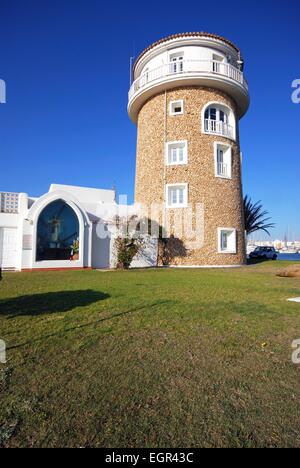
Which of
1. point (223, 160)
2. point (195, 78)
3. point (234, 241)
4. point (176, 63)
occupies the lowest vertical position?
point (234, 241)

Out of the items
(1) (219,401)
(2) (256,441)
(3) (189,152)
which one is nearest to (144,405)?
(1) (219,401)

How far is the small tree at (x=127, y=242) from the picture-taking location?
16156 millimetres

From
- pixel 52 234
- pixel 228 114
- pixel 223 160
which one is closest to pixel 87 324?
pixel 52 234

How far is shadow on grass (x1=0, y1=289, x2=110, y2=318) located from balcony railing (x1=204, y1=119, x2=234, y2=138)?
1551 cm

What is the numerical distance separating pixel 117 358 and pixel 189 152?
55.7ft

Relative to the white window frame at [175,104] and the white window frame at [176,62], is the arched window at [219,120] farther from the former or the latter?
the white window frame at [176,62]

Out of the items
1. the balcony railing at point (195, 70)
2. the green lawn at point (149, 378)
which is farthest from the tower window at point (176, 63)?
the green lawn at point (149, 378)

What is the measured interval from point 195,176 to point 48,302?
14.3 m

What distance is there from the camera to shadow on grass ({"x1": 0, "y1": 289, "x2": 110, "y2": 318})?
5500 millimetres

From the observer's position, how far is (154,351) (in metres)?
3.55

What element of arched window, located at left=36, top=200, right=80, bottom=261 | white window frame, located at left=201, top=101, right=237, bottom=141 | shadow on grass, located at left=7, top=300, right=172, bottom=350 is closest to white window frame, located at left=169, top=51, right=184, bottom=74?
white window frame, located at left=201, top=101, right=237, bottom=141

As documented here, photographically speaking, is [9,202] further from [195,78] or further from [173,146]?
[195,78]

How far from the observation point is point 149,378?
2.84 m

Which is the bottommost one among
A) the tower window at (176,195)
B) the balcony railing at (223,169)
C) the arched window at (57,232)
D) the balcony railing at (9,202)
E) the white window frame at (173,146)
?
the arched window at (57,232)
